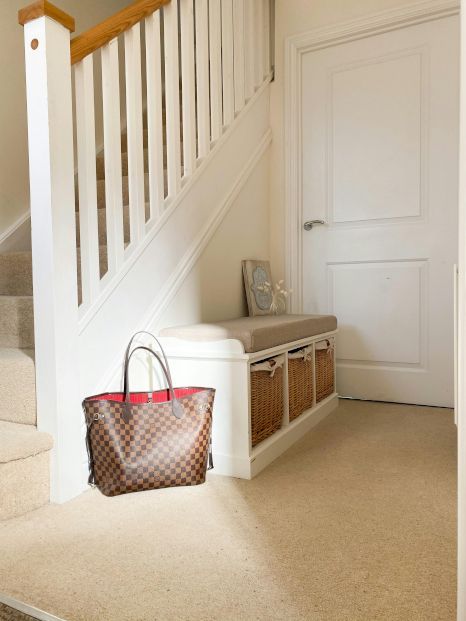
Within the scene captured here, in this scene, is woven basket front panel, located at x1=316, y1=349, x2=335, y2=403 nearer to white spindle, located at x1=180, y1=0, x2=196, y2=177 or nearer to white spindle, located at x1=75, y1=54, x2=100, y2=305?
white spindle, located at x1=180, y1=0, x2=196, y2=177

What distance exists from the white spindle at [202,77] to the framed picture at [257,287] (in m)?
0.63

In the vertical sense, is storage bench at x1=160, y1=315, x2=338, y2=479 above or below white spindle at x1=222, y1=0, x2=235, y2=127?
below

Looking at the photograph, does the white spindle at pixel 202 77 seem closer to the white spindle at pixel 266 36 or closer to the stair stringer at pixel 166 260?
the stair stringer at pixel 166 260

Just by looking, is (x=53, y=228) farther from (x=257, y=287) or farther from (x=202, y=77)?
(x=257, y=287)

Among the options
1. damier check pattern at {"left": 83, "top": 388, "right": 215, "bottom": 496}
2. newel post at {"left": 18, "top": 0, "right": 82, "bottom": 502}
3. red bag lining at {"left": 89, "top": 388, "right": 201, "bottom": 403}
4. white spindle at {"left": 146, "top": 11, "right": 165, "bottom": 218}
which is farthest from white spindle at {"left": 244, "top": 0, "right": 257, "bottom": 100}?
damier check pattern at {"left": 83, "top": 388, "right": 215, "bottom": 496}

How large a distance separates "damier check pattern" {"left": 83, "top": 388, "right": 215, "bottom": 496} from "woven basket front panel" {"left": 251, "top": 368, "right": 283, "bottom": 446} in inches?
9.0


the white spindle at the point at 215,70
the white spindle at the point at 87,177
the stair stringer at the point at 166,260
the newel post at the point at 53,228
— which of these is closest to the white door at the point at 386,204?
the stair stringer at the point at 166,260

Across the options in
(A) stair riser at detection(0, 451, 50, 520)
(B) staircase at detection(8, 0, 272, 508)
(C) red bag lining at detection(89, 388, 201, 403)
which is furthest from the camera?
(C) red bag lining at detection(89, 388, 201, 403)

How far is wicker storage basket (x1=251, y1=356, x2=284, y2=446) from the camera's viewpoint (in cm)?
168

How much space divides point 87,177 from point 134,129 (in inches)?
11.4

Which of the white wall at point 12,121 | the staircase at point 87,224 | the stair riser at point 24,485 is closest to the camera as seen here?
the stair riser at point 24,485

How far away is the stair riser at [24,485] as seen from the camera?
4.37 ft

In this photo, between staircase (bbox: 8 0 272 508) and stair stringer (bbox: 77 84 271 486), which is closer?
staircase (bbox: 8 0 272 508)

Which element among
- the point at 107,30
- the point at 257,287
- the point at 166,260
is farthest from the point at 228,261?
the point at 107,30
